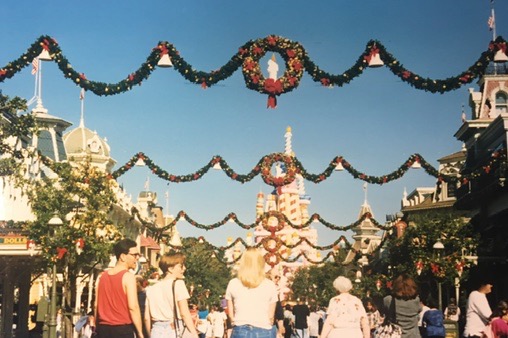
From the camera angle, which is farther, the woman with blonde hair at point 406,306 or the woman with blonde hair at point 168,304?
the woman with blonde hair at point 406,306

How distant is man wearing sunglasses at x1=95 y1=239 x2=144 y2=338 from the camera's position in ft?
28.2

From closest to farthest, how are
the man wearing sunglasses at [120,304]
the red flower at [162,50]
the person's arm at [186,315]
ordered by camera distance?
the man wearing sunglasses at [120,304] → the person's arm at [186,315] → the red flower at [162,50]

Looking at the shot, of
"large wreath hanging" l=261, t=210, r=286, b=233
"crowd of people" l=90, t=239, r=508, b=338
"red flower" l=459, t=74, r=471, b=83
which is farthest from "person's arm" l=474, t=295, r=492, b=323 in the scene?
"large wreath hanging" l=261, t=210, r=286, b=233

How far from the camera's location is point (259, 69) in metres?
17.7

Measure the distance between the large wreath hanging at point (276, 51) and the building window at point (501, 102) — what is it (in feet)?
126

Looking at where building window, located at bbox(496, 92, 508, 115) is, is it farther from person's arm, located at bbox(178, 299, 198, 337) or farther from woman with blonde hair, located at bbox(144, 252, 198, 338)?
person's arm, located at bbox(178, 299, 198, 337)

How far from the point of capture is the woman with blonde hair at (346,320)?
10148 mm

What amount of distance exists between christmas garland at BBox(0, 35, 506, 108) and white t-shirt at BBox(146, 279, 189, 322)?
884 cm

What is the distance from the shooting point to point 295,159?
31375 mm

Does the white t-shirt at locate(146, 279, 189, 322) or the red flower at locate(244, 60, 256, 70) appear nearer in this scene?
the white t-shirt at locate(146, 279, 189, 322)

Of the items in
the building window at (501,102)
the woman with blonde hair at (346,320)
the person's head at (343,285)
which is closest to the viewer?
the woman with blonde hair at (346,320)

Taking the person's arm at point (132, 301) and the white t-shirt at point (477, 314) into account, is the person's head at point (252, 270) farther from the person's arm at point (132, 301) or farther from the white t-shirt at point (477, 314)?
the white t-shirt at point (477, 314)

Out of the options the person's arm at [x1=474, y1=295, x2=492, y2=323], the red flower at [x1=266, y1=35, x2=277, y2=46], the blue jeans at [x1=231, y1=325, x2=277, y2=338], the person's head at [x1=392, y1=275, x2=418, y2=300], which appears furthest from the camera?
the red flower at [x1=266, y1=35, x2=277, y2=46]

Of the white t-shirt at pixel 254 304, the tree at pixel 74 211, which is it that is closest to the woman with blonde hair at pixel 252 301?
the white t-shirt at pixel 254 304
